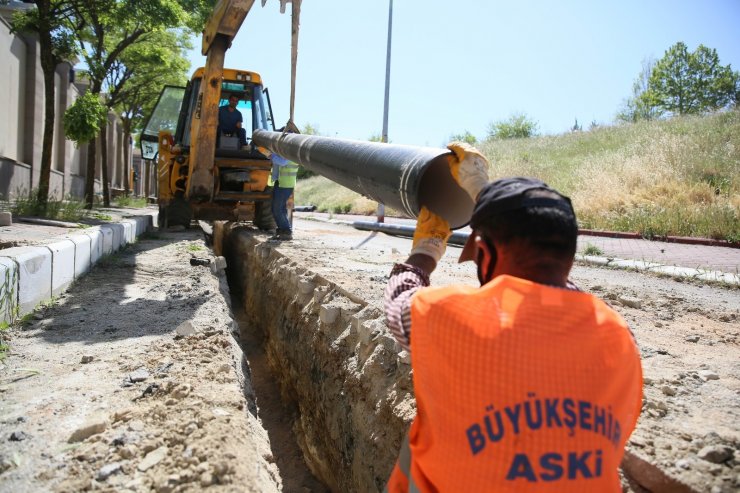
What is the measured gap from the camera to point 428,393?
1.46 meters

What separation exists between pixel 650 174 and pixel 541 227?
15.3m

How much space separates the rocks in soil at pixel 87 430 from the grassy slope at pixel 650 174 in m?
10.4

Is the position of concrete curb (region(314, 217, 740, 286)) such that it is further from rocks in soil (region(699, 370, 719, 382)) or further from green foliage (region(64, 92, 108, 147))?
green foliage (region(64, 92, 108, 147))

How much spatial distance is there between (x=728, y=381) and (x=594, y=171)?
15.8m

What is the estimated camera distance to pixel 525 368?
1288 millimetres

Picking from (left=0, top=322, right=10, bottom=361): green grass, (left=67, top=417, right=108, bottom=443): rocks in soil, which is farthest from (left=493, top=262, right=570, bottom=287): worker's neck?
(left=0, top=322, right=10, bottom=361): green grass

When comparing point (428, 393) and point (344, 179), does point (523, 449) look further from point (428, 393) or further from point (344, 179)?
point (344, 179)

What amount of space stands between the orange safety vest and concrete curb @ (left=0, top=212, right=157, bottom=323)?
3085mm

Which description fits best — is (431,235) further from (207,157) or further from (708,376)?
(207,157)

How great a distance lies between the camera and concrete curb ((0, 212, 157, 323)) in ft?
11.1

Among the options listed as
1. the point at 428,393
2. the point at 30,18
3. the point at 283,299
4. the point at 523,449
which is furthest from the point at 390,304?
the point at 30,18

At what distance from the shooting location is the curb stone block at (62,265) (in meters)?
4.22

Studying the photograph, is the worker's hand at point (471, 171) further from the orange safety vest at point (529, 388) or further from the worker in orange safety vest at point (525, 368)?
the orange safety vest at point (529, 388)

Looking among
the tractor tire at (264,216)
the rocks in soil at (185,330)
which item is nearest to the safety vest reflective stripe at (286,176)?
the tractor tire at (264,216)
